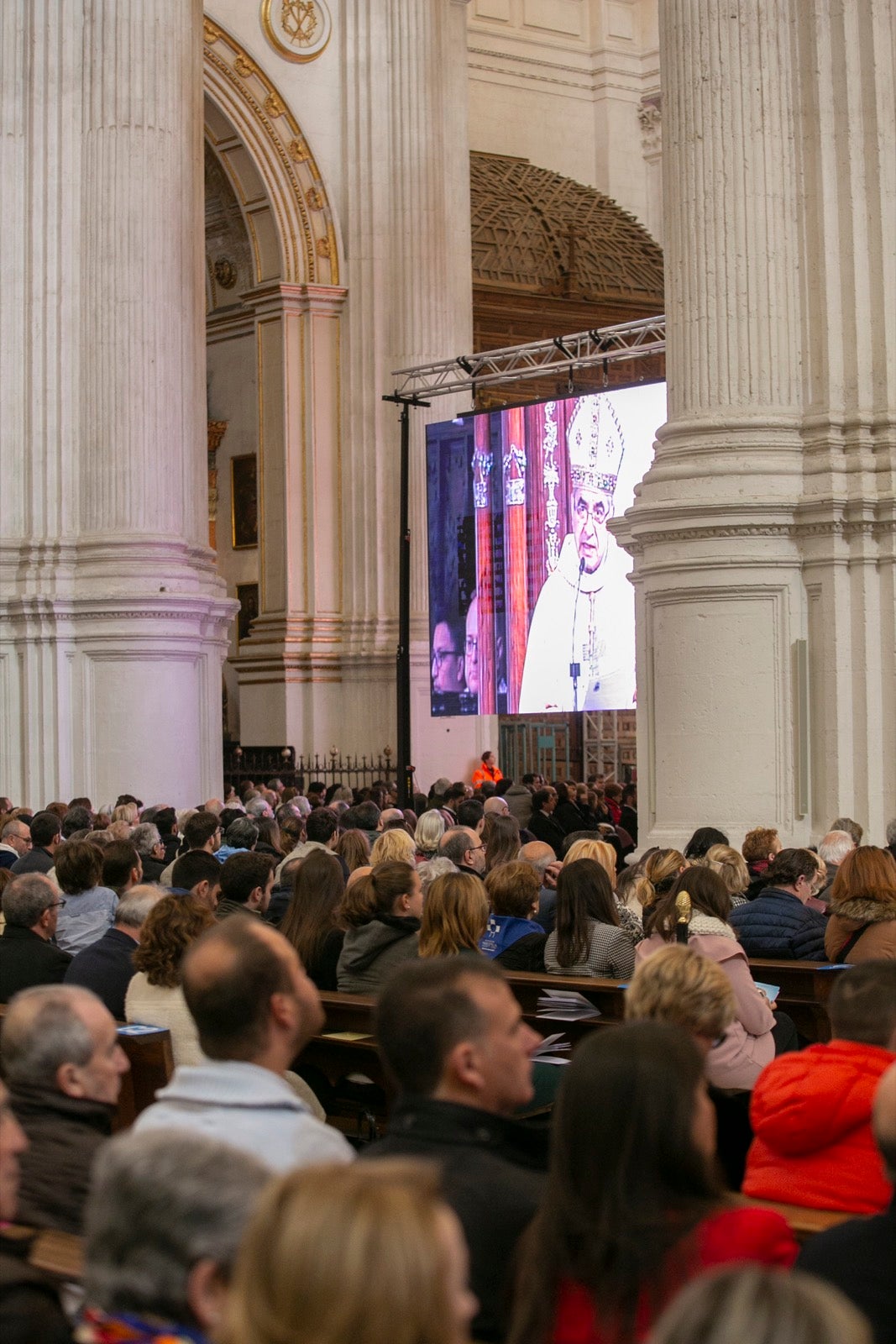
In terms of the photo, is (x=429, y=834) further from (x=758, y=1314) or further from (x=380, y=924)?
(x=758, y=1314)

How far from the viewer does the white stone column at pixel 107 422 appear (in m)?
17.7

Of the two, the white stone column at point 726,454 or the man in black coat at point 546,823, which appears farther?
the man in black coat at point 546,823

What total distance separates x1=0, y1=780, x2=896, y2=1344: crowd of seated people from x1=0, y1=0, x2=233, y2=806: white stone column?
393 inches

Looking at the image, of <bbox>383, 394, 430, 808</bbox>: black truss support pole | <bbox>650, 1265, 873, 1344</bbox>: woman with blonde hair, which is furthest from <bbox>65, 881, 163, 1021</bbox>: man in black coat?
<bbox>383, 394, 430, 808</bbox>: black truss support pole

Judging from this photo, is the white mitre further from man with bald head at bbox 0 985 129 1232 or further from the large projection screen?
man with bald head at bbox 0 985 129 1232

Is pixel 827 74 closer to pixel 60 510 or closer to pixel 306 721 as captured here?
pixel 60 510

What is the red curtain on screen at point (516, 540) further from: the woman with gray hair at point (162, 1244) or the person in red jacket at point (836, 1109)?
the woman with gray hair at point (162, 1244)

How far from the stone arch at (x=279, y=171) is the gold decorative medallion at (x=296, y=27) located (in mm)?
459

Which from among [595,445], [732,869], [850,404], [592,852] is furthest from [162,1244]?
[595,445]

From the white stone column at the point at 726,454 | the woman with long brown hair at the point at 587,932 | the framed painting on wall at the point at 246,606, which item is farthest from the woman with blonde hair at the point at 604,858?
the framed painting on wall at the point at 246,606

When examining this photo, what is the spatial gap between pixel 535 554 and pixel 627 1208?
18031 mm

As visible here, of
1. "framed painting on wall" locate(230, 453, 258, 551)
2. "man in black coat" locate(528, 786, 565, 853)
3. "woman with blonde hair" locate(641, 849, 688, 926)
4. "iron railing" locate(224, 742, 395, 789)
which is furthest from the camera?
"framed painting on wall" locate(230, 453, 258, 551)

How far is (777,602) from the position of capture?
11570 mm

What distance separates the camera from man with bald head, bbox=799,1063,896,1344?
2838mm
